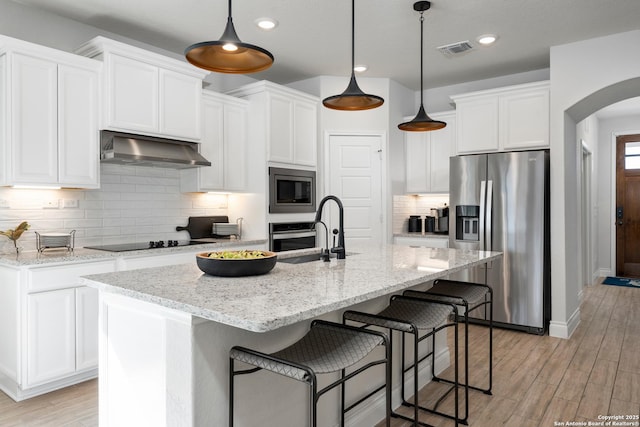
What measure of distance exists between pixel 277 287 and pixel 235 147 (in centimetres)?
299

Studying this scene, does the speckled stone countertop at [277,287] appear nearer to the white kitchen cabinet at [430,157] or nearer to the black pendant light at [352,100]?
the black pendant light at [352,100]

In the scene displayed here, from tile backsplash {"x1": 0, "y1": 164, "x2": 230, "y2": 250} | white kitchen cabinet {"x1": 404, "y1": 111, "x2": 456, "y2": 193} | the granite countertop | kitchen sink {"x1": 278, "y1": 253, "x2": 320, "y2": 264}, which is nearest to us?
kitchen sink {"x1": 278, "y1": 253, "x2": 320, "y2": 264}

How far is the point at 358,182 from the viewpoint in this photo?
5.24 m

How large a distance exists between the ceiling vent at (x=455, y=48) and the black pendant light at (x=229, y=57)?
267cm

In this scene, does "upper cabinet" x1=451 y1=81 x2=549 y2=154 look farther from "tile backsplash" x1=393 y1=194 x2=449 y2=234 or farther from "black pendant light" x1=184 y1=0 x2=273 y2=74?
"black pendant light" x1=184 y1=0 x2=273 y2=74

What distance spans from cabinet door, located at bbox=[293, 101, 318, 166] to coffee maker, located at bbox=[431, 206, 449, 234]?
5.74ft

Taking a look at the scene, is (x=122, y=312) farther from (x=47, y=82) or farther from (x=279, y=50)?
(x=279, y=50)

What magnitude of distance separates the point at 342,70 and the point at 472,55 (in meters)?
1.40

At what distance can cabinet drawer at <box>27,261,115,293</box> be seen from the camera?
2.82 meters

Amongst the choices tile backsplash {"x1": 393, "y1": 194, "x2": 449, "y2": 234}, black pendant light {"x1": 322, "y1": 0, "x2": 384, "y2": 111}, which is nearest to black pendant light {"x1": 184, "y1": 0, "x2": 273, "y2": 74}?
black pendant light {"x1": 322, "y1": 0, "x2": 384, "y2": 111}

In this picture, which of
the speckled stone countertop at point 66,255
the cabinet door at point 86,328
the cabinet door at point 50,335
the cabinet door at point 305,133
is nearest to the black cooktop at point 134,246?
the speckled stone countertop at point 66,255

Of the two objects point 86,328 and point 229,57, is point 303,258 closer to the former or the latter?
point 229,57

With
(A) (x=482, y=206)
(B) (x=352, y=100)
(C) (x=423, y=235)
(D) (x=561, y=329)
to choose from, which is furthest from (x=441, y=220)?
(B) (x=352, y=100)

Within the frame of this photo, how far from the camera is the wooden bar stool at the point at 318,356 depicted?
146 cm
